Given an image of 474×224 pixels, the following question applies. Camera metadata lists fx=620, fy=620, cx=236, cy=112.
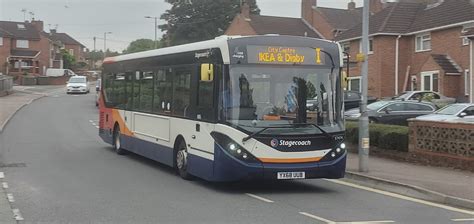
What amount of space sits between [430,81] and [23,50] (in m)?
64.9

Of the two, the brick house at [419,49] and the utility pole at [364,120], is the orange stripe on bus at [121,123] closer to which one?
the utility pole at [364,120]

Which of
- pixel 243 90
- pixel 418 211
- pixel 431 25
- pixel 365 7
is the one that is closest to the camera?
pixel 418 211

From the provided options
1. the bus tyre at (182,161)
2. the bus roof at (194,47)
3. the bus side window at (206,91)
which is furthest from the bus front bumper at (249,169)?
the bus roof at (194,47)

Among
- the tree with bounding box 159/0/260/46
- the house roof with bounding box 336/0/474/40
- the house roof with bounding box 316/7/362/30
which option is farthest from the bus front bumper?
the tree with bounding box 159/0/260/46

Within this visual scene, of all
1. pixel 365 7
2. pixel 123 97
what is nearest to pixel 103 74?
pixel 123 97

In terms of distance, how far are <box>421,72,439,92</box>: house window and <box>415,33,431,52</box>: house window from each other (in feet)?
7.30

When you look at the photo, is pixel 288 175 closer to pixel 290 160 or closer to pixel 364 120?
pixel 290 160

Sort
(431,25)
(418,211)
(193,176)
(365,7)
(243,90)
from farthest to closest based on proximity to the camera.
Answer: (431,25), (365,7), (193,176), (243,90), (418,211)

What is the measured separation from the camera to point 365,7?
13812 mm

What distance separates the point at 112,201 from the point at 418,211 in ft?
16.2

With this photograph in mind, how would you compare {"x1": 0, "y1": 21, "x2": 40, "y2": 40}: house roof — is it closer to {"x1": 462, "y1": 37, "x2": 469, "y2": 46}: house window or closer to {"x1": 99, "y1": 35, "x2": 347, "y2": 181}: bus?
{"x1": 462, "y1": 37, "x2": 469, "y2": 46}: house window

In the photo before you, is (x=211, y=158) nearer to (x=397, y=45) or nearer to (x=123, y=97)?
(x=123, y=97)

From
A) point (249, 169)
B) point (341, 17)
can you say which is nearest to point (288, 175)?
point (249, 169)

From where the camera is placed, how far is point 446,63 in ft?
125
